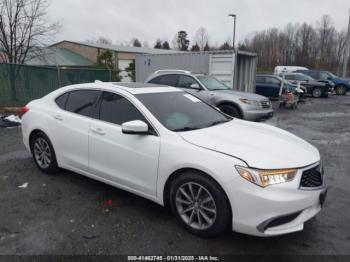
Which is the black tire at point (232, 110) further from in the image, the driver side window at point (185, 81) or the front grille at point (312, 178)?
the front grille at point (312, 178)

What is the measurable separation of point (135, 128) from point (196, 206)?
106cm

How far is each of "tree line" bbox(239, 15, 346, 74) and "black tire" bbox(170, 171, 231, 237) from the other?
55.6 meters

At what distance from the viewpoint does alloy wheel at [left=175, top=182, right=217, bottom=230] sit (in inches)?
115

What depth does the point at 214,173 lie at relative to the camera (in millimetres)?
2770

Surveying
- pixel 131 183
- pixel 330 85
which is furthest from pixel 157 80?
pixel 330 85

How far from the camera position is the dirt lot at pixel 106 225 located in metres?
2.86

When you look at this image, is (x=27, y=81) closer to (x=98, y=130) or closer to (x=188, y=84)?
(x=188, y=84)

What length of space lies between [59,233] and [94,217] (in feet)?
1.42

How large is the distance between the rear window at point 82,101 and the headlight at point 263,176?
230cm

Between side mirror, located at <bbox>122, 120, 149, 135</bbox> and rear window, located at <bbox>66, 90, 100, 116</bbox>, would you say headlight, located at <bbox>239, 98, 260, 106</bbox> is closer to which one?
rear window, located at <bbox>66, 90, 100, 116</bbox>

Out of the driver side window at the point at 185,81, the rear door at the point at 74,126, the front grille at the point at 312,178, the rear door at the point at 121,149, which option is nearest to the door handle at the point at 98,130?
the rear door at the point at 121,149

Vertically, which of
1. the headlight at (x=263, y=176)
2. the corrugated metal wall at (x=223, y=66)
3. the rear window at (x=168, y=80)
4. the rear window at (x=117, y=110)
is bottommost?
the headlight at (x=263, y=176)

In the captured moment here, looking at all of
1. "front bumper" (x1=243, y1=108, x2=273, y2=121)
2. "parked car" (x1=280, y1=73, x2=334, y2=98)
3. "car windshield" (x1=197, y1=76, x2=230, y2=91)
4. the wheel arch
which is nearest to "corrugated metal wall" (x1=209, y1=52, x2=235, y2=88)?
"car windshield" (x1=197, y1=76, x2=230, y2=91)

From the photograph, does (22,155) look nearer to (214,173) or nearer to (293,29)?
(214,173)
